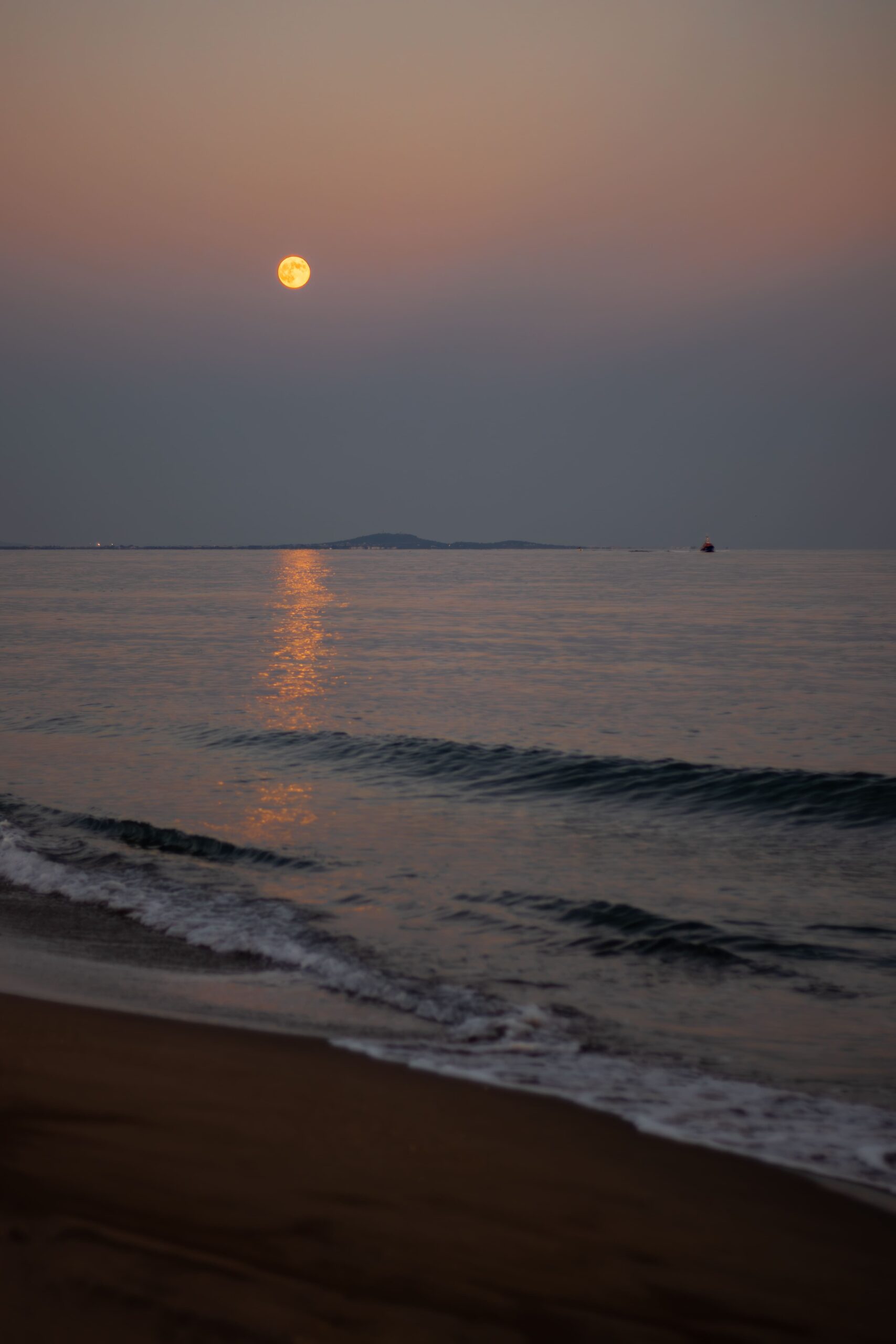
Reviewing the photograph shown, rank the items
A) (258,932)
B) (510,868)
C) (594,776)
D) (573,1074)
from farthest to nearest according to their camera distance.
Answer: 1. (594,776)
2. (510,868)
3. (258,932)
4. (573,1074)

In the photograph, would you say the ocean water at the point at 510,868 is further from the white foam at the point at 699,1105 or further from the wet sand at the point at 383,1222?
the wet sand at the point at 383,1222

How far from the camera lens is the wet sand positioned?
2994mm

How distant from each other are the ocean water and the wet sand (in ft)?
1.78

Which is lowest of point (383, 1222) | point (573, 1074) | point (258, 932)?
point (258, 932)

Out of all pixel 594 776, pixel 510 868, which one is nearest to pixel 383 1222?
pixel 510 868

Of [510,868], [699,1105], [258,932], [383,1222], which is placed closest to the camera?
[383,1222]

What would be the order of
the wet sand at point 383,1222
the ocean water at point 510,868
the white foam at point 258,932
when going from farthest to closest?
the white foam at point 258,932 → the ocean water at point 510,868 → the wet sand at point 383,1222

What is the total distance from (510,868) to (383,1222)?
6.21 m

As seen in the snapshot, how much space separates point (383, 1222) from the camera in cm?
351

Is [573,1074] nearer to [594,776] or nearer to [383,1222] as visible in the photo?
[383,1222]

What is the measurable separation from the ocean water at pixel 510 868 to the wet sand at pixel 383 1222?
1.78 feet

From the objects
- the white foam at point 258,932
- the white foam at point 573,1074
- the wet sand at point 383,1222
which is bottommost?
the white foam at point 258,932

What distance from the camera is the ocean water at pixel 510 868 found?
5.63m

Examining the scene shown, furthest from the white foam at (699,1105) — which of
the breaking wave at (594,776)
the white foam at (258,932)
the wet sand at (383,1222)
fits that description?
the breaking wave at (594,776)
